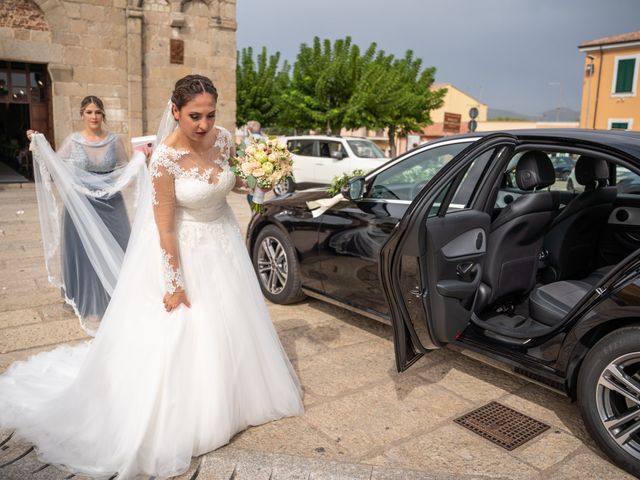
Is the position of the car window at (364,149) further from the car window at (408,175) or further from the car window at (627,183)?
the car window at (627,183)

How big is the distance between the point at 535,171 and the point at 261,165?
1887mm

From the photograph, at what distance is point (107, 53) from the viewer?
46.4 ft

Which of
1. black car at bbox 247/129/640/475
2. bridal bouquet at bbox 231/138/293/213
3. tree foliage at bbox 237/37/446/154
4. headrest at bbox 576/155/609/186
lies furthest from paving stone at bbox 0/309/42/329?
tree foliage at bbox 237/37/446/154

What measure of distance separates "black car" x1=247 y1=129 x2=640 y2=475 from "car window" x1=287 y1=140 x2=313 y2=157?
11946 millimetres

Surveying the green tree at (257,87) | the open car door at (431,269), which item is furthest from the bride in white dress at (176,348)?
the green tree at (257,87)

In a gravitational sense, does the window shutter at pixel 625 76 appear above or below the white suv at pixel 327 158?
above

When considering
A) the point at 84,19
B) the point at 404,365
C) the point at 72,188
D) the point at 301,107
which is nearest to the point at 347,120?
the point at 301,107

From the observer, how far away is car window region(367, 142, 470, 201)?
4.36 m

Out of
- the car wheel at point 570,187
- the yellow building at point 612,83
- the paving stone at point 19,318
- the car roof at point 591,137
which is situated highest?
A: the yellow building at point 612,83

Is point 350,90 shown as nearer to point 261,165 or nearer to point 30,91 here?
point 30,91

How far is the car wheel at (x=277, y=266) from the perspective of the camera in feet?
17.0

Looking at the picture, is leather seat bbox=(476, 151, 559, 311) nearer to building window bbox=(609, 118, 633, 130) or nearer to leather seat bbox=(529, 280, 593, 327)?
leather seat bbox=(529, 280, 593, 327)

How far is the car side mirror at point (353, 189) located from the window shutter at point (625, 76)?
114 ft

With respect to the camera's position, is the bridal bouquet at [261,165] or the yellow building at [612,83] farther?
the yellow building at [612,83]
